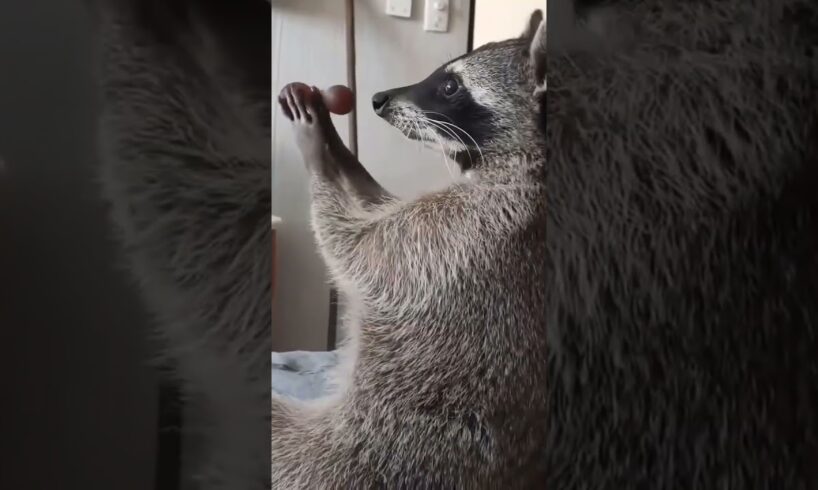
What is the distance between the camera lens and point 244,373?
1.02 meters

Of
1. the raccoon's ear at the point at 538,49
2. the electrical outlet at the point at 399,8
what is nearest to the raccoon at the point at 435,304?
the raccoon's ear at the point at 538,49

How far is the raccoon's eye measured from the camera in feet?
3.41

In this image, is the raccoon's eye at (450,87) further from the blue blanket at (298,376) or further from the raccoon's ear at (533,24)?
the blue blanket at (298,376)

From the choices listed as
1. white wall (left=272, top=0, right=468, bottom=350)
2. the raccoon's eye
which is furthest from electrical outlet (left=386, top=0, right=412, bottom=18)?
the raccoon's eye

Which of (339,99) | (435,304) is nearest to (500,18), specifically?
(339,99)

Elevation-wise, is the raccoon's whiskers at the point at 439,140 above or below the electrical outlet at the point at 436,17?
below

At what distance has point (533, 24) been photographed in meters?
1.05

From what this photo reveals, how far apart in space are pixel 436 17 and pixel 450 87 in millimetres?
109

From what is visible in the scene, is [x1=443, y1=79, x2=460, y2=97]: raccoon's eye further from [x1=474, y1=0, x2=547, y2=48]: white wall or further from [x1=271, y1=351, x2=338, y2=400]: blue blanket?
[x1=271, y1=351, x2=338, y2=400]: blue blanket

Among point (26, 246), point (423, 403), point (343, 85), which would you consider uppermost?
point (343, 85)

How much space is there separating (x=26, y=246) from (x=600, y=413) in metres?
0.90

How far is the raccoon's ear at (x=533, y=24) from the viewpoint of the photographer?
3.43 ft

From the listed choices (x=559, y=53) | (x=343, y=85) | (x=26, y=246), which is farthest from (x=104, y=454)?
(x=559, y=53)

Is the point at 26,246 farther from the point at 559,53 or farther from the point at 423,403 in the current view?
the point at 559,53
